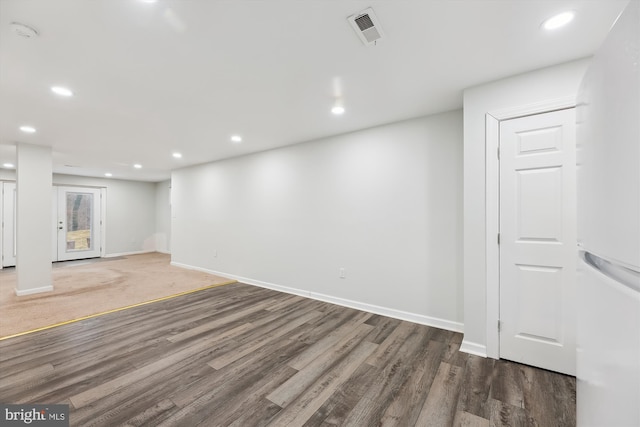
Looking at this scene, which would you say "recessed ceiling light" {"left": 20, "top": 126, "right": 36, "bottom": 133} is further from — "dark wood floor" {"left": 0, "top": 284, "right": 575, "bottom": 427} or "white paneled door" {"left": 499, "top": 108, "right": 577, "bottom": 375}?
"white paneled door" {"left": 499, "top": 108, "right": 577, "bottom": 375}

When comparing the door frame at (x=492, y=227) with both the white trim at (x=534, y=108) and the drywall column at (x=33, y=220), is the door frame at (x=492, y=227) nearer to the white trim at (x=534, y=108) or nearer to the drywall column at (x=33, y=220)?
the white trim at (x=534, y=108)

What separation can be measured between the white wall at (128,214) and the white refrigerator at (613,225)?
10149mm

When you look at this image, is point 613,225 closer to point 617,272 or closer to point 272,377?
point 617,272

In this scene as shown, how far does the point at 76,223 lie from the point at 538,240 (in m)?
10.2

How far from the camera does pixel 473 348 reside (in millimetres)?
2391

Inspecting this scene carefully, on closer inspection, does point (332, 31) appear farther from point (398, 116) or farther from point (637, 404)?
point (637, 404)

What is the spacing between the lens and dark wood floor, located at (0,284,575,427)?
5.49ft

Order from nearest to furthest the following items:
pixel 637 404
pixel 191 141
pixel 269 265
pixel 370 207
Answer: pixel 637 404 < pixel 370 207 < pixel 191 141 < pixel 269 265

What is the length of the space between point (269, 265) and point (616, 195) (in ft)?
14.7

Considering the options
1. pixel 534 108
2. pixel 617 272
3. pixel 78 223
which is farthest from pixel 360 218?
pixel 78 223

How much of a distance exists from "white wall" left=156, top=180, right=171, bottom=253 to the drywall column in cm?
429

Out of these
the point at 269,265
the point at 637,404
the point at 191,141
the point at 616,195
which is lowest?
the point at 269,265

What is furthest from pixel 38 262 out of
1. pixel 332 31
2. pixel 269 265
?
pixel 332 31

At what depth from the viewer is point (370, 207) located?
349 cm
